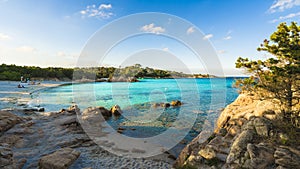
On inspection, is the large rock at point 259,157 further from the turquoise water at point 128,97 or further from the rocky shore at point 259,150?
the turquoise water at point 128,97

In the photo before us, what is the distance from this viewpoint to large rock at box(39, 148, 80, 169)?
23.7 ft

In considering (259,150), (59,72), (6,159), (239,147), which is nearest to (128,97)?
(6,159)

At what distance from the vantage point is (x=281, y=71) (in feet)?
23.1

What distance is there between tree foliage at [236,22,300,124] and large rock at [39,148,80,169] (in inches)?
399

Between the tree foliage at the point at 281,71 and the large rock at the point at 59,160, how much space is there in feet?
33.3

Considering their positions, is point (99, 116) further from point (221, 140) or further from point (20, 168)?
point (221, 140)

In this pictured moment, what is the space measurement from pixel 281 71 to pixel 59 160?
11.5m

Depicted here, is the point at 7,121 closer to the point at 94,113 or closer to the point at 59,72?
the point at 94,113

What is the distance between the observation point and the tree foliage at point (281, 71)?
22.8 feet

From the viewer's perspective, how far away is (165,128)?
1617cm

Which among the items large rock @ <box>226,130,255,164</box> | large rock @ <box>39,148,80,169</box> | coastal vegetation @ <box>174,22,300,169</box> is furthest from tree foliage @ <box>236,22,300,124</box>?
large rock @ <box>39,148,80,169</box>

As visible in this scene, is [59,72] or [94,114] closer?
[94,114]

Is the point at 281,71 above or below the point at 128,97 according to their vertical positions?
above

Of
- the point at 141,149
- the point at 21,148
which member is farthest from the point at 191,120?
the point at 21,148
